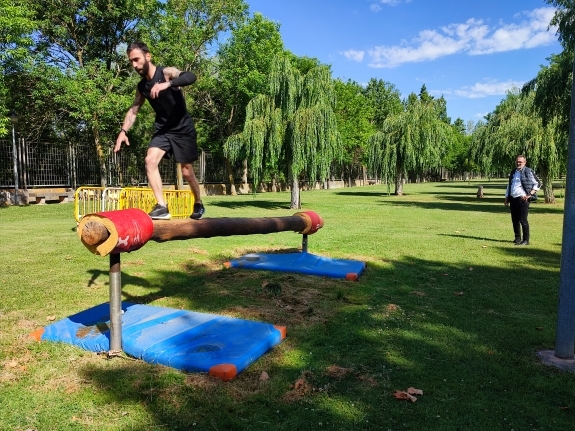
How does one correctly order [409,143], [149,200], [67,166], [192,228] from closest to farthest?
[192,228]
[149,200]
[67,166]
[409,143]

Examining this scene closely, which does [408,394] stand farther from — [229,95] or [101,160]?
→ [229,95]

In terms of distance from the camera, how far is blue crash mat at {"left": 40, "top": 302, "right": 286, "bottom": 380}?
364 centimetres

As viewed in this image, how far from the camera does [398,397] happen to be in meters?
3.17

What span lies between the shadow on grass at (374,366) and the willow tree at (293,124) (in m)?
13.0

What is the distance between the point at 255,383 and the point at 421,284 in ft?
13.1

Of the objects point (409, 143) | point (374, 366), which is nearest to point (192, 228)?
point (374, 366)

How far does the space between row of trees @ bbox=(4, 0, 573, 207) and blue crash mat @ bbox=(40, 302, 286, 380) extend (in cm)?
1452

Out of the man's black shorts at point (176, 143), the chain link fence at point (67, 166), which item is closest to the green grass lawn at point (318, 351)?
the man's black shorts at point (176, 143)

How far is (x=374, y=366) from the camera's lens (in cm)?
372

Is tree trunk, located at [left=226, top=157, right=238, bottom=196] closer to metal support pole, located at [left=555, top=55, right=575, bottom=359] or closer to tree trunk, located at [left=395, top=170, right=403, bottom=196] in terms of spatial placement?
tree trunk, located at [left=395, top=170, right=403, bottom=196]

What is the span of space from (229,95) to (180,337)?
31.7m

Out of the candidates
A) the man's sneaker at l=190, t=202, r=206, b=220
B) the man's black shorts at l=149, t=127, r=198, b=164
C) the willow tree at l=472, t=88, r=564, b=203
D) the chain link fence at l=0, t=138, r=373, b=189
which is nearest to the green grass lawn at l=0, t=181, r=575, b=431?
the man's sneaker at l=190, t=202, r=206, b=220

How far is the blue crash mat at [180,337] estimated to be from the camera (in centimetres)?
364

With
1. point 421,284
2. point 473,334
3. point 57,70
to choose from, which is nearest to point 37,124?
point 57,70
